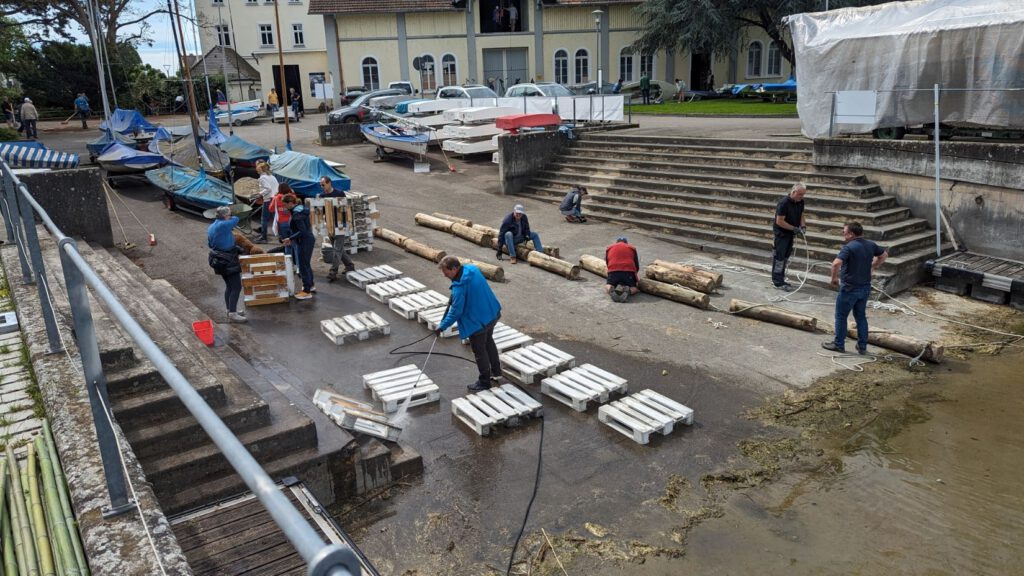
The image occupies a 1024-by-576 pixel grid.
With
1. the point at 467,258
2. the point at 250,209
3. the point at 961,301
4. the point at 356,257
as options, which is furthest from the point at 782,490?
the point at 250,209

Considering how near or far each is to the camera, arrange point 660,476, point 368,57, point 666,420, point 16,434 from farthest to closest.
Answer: point 368,57
point 666,420
point 660,476
point 16,434

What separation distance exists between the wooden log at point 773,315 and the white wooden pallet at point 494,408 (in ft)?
15.5

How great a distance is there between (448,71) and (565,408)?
1489 inches

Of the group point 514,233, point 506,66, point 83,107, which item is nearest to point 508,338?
point 514,233

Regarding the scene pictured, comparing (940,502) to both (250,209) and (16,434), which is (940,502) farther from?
(250,209)

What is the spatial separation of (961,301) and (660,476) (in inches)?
326

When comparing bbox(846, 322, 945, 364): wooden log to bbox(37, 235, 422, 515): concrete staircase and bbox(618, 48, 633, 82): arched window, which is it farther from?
bbox(618, 48, 633, 82): arched window

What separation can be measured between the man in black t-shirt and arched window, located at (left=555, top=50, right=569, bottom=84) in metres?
34.1

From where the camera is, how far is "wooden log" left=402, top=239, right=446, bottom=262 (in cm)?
1444

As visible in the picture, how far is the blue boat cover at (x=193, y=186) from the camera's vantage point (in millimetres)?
17484

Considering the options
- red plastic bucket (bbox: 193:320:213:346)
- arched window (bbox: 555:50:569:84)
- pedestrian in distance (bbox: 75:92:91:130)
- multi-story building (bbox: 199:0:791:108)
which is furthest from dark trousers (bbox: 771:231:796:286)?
pedestrian in distance (bbox: 75:92:91:130)

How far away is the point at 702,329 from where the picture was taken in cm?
1087

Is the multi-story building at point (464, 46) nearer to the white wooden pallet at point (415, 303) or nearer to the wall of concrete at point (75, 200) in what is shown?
the wall of concrete at point (75, 200)

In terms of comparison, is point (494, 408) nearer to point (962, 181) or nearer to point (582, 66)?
point (962, 181)
